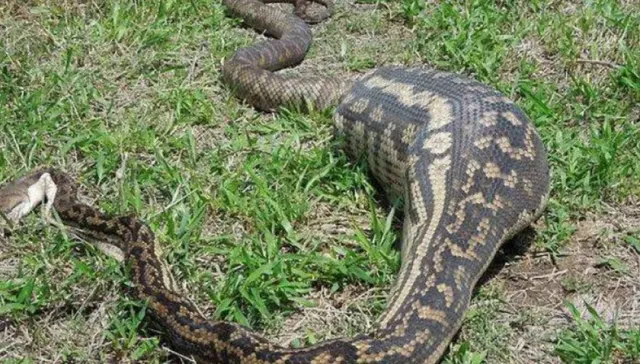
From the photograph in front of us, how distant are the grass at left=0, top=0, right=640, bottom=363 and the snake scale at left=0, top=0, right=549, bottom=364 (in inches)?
6.9

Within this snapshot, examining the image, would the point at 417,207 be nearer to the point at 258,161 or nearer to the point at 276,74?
the point at 258,161

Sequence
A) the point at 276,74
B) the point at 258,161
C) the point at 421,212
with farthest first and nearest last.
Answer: the point at 276,74 → the point at 258,161 → the point at 421,212

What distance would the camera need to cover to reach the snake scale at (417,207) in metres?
4.65

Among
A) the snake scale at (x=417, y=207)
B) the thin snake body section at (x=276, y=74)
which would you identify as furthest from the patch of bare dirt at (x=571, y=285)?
the thin snake body section at (x=276, y=74)

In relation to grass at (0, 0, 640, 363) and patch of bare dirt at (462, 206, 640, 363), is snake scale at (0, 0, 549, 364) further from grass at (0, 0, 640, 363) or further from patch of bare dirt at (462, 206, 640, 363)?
patch of bare dirt at (462, 206, 640, 363)

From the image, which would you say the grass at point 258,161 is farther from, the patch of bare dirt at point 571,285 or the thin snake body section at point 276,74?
the thin snake body section at point 276,74

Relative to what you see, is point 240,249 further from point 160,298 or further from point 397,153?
point 397,153

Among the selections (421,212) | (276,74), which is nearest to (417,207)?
(421,212)

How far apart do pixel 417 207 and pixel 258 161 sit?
147 cm

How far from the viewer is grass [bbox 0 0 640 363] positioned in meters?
5.14

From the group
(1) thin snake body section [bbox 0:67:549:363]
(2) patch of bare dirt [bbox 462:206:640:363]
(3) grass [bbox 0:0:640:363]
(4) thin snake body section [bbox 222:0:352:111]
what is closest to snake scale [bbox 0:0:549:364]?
(1) thin snake body section [bbox 0:67:549:363]

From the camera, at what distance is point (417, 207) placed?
17.6 ft

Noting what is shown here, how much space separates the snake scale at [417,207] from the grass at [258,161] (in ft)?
0.58

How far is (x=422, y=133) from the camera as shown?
5.74m
